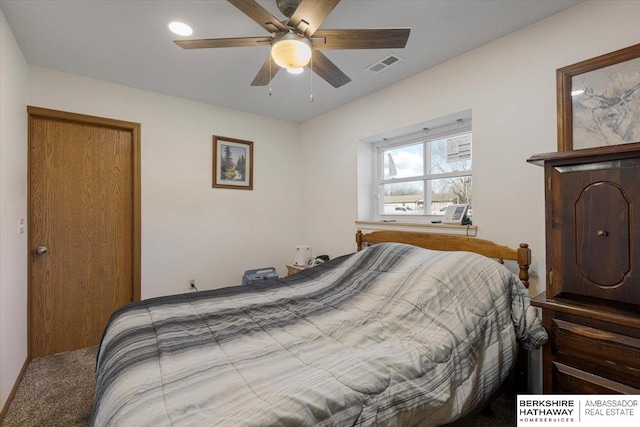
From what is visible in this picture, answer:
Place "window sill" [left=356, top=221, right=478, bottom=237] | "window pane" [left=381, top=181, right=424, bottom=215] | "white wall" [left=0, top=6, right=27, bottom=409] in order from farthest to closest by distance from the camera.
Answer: "window pane" [left=381, top=181, right=424, bottom=215]
"window sill" [left=356, top=221, right=478, bottom=237]
"white wall" [left=0, top=6, right=27, bottom=409]

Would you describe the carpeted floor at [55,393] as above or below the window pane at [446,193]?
below

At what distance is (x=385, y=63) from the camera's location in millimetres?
2354

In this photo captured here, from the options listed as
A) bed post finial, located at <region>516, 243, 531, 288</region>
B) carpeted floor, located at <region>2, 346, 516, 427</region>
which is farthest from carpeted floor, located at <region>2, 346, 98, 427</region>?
bed post finial, located at <region>516, 243, 531, 288</region>

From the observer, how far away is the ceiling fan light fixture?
4.63 feet

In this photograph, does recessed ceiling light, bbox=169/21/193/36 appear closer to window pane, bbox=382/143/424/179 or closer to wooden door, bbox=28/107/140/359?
wooden door, bbox=28/107/140/359

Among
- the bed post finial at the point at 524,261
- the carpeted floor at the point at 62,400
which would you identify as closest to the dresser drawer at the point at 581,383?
the carpeted floor at the point at 62,400

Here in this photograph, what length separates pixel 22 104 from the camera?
224cm

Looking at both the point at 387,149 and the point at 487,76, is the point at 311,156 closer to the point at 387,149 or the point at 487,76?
the point at 387,149

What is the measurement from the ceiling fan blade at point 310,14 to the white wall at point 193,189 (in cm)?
219

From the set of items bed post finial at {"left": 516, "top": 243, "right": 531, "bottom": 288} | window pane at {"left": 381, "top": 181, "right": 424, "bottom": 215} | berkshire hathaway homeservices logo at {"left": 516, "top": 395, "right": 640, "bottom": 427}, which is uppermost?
window pane at {"left": 381, "top": 181, "right": 424, "bottom": 215}

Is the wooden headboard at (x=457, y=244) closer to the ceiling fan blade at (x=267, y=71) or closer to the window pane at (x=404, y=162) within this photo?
the window pane at (x=404, y=162)

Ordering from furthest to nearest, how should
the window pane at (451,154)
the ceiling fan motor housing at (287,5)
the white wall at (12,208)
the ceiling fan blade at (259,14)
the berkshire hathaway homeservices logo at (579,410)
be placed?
the window pane at (451,154) → the white wall at (12,208) → the ceiling fan motor housing at (287,5) → the ceiling fan blade at (259,14) → the berkshire hathaway homeservices logo at (579,410)

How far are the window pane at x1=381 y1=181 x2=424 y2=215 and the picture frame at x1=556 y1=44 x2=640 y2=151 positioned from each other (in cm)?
124

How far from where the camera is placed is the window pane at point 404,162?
2855 millimetres
